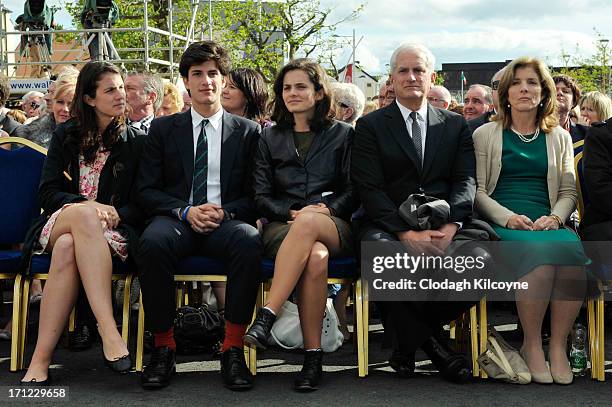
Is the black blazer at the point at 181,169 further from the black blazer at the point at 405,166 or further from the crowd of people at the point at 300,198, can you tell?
the black blazer at the point at 405,166

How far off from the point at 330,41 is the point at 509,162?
33.0 meters

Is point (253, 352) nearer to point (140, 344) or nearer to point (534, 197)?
point (140, 344)

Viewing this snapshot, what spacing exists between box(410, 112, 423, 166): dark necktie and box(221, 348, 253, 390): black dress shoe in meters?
1.54

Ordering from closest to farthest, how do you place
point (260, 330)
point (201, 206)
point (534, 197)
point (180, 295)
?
point (260, 330), point (201, 206), point (534, 197), point (180, 295)

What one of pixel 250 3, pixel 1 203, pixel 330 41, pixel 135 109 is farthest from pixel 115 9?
pixel 330 41

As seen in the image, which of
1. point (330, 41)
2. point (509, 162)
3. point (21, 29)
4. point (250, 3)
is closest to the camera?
point (509, 162)

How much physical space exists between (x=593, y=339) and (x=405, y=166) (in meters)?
1.42

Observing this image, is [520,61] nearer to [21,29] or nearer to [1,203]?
[1,203]

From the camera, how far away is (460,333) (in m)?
5.09

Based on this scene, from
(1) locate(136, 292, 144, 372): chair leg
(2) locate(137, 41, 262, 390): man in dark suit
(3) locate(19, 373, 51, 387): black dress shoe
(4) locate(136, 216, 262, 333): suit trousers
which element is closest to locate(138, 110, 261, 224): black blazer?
(2) locate(137, 41, 262, 390): man in dark suit

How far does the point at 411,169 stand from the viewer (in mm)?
4777

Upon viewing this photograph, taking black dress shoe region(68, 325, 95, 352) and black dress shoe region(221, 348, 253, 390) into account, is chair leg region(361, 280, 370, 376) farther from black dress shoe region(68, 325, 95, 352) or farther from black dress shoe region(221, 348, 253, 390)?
black dress shoe region(68, 325, 95, 352)

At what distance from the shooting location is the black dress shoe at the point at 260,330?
4.15m

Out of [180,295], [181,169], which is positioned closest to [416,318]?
[181,169]
